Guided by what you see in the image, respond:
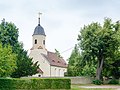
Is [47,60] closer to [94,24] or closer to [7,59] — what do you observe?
[94,24]

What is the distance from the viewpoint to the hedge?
1501 inches

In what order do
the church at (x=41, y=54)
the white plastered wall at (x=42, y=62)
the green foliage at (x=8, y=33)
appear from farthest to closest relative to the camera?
the church at (x=41, y=54) → the white plastered wall at (x=42, y=62) → the green foliage at (x=8, y=33)

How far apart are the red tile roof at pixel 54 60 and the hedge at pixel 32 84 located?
170 ft

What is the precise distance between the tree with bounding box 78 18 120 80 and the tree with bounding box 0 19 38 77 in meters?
10.5

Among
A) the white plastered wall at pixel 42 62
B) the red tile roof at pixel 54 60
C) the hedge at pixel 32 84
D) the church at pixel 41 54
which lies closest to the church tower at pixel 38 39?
the church at pixel 41 54

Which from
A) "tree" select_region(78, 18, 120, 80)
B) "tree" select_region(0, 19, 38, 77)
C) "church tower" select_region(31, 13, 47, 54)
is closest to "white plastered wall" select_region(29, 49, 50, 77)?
"church tower" select_region(31, 13, 47, 54)

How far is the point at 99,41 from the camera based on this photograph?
179ft

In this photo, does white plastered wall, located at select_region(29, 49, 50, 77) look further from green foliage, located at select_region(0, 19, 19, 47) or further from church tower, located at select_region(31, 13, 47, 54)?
green foliage, located at select_region(0, 19, 19, 47)

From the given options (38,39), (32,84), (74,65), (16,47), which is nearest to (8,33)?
(16,47)

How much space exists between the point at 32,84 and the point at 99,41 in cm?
2002

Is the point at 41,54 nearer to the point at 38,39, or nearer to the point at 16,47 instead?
the point at 38,39

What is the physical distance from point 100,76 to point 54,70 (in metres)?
34.6

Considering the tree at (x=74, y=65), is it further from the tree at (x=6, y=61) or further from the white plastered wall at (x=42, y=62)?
the tree at (x=6, y=61)

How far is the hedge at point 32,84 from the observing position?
3812 centimetres
